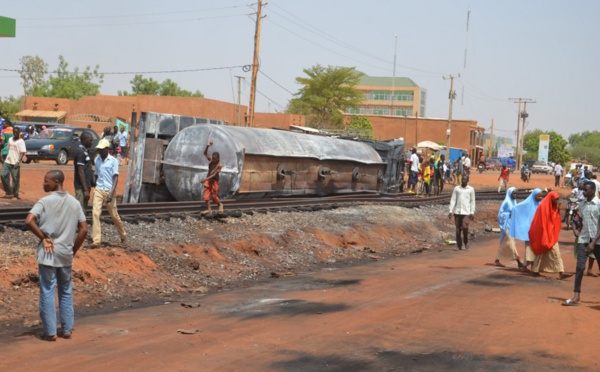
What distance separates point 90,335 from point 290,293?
13.6ft

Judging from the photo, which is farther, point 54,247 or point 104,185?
point 104,185

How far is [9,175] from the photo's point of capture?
23.6 meters

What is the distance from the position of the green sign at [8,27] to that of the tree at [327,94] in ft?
171

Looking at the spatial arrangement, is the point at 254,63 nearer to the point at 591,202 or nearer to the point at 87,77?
the point at 591,202

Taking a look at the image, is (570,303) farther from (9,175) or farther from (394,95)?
(394,95)

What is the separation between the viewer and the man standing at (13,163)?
22.3 meters

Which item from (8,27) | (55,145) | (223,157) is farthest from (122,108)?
(223,157)

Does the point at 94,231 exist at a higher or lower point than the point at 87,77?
lower

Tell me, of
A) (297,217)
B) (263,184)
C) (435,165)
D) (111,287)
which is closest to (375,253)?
(297,217)

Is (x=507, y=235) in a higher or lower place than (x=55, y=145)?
lower

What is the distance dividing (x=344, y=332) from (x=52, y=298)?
3.33 metres

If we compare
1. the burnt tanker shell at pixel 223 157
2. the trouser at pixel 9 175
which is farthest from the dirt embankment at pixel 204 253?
the trouser at pixel 9 175

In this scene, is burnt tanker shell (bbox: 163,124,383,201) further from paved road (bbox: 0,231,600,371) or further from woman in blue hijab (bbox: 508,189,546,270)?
paved road (bbox: 0,231,600,371)

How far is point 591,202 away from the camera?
1295cm
